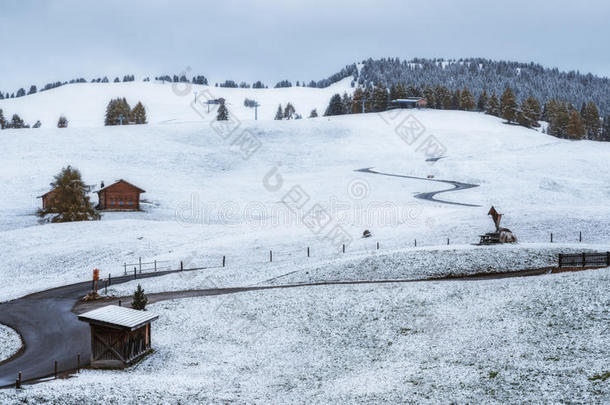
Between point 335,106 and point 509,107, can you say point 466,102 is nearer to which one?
point 509,107

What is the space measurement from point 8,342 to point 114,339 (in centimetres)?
735

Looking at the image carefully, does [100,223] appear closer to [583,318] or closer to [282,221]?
[282,221]

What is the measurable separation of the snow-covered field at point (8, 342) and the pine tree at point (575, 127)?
501 feet

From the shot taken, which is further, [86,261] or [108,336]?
[86,261]

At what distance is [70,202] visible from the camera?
64.2 meters

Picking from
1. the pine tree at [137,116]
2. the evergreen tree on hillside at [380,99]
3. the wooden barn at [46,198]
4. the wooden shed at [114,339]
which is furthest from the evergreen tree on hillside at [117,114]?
the wooden shed at [114,339]

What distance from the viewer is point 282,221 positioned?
214ft

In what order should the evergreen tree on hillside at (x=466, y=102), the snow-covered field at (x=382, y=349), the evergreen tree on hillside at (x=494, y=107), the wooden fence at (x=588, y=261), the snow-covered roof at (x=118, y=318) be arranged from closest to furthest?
the snow-covered field at (x=382, y=349)
the snow-covered roof at (x=118, y=318)
the wooden fence at (x=588, y=261)
the evergreen tree on hillside at (x=494, y=107)
the evergreen tree on hillside at (x=466, y=102)

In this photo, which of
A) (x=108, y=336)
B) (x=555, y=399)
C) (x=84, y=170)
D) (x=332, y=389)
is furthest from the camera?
(x=84, y=170)

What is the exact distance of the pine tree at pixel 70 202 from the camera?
6381cm

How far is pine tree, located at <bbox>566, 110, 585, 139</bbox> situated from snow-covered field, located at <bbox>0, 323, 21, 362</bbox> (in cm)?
15280

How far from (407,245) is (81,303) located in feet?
88.1

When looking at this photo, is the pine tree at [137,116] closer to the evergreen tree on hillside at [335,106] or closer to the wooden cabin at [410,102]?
the evergreen tree on hillside at [335,106]

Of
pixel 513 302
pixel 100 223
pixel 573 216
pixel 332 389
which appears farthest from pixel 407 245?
pixel 100 223
